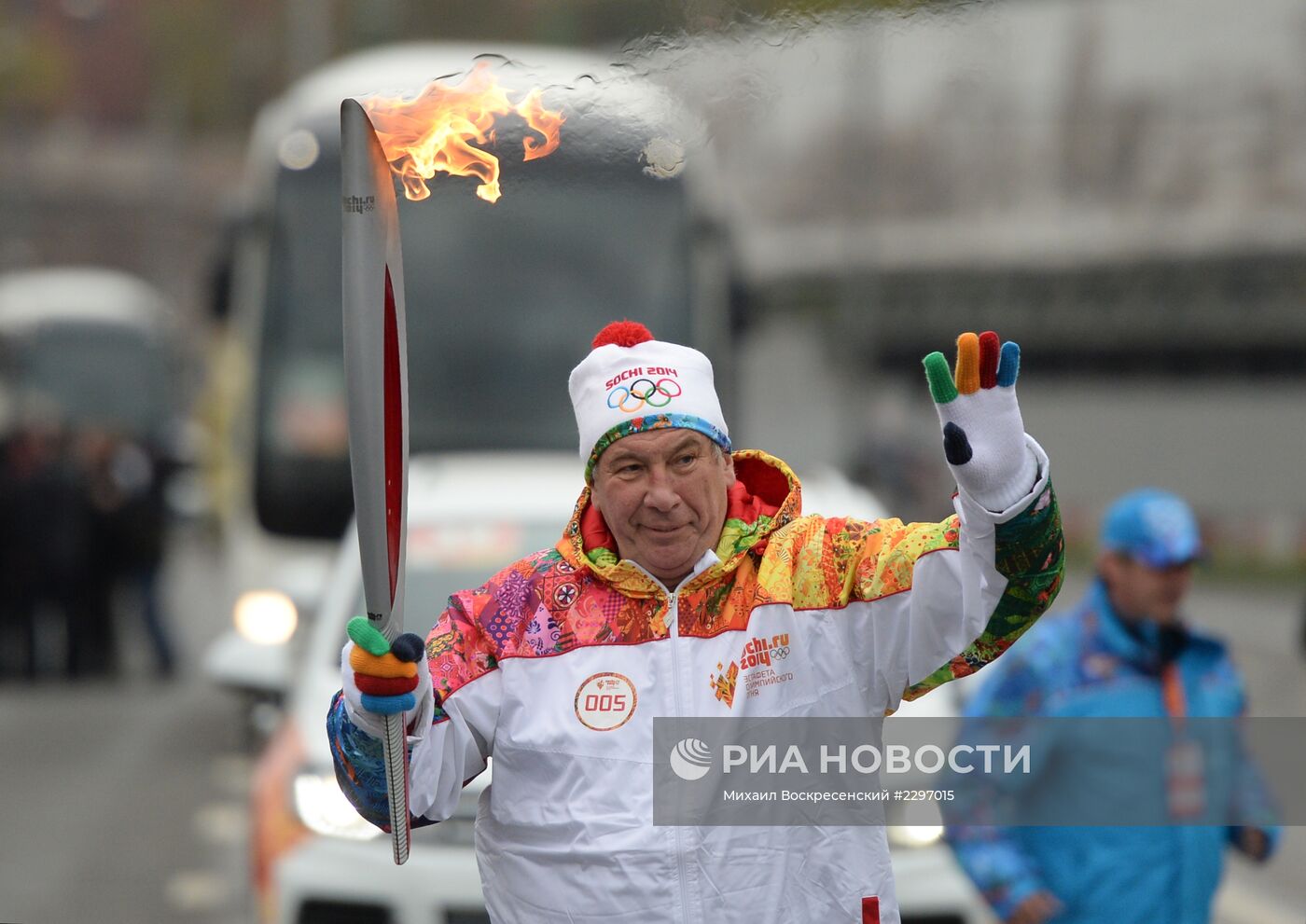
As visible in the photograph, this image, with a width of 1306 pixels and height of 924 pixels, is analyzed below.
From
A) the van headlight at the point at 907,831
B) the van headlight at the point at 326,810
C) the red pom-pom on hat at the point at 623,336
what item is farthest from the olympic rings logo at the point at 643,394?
the van headlight at the point at 326,810

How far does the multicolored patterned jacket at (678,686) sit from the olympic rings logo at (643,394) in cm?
19

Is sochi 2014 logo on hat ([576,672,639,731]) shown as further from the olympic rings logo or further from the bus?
the bus

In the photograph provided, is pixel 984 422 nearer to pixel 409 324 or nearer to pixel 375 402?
pixel 375 402

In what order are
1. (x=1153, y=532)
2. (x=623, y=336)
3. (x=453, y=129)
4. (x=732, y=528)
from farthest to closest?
(x=1153, y=532), (x=453, y=129), (x=623, y=336), (x=732, y=528)

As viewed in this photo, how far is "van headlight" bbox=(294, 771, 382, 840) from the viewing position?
3730mm

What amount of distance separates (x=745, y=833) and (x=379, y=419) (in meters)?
0.69

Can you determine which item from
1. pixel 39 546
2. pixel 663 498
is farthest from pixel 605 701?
pixel 39 546

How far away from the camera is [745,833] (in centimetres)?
207

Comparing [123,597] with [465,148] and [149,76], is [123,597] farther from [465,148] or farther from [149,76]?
[149,76]

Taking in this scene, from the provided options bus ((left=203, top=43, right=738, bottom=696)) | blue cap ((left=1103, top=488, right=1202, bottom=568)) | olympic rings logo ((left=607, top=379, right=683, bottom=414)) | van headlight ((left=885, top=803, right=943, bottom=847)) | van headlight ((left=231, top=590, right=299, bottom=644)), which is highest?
bus ((left=203, top=43, right=738, bottom=696))

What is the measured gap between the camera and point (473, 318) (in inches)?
282

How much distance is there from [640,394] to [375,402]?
0.36 metres

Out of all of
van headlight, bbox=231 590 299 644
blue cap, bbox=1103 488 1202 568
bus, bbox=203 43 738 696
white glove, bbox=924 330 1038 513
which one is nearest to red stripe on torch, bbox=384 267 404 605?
white glove, bbox=924 330 1038 513

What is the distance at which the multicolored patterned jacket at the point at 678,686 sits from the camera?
2039 mm
